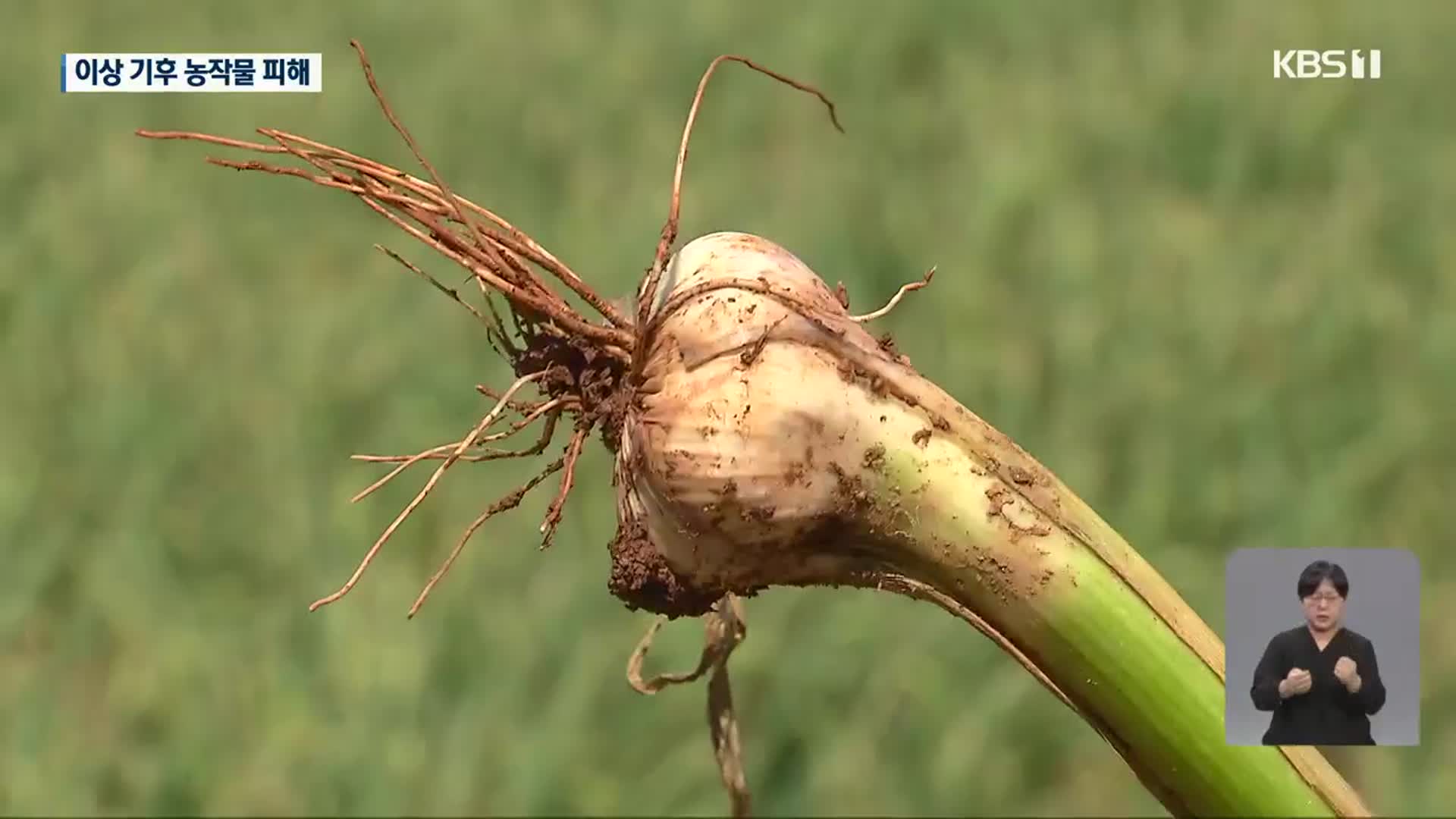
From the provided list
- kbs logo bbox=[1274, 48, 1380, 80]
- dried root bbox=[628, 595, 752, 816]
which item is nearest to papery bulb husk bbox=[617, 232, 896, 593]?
dried root bbox=[628, 595, 752, 816]

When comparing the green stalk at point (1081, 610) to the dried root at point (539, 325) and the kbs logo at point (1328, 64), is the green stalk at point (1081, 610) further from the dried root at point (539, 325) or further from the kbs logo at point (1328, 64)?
the kbs logo at point (1328, 64)

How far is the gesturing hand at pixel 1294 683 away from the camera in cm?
78

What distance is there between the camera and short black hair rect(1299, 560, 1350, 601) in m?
0.89

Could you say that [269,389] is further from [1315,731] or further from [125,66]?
[1315,731]

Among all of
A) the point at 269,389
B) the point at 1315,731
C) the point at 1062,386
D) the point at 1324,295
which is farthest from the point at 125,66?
the point at 1315,731

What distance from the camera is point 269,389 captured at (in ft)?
7.34

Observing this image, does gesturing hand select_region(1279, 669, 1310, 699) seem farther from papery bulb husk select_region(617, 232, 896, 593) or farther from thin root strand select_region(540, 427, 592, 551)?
thin root strand select_region(540, 427, 592, 551)

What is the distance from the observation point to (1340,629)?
0.89 meters

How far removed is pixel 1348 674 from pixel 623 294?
0.69m
